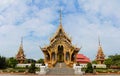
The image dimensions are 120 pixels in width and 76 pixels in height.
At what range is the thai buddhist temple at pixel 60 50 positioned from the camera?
3831cm

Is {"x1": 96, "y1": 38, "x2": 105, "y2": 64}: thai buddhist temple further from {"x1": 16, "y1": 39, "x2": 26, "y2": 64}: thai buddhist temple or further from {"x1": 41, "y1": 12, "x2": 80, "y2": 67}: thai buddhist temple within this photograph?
{"x1": 16, "y1": 39, "x2": 26, "y2": 64}: thai buddhist temple

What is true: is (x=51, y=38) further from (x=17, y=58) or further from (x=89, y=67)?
(x=89, y=67)

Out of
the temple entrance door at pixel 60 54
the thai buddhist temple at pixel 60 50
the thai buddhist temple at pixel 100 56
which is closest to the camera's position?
the thai buddhist temple at pixel 60 50

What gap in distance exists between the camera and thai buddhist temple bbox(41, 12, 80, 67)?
126ft

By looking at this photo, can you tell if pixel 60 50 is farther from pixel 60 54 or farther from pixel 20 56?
pixel 20 56

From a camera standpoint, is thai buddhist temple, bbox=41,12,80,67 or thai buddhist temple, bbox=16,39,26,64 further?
thai buddhist temple, bbox=16,39,26,64

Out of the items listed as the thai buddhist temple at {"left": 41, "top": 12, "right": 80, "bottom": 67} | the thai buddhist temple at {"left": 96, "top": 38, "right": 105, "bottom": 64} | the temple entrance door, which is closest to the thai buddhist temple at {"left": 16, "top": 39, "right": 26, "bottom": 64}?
the thai buddhist temple at {"left": 41, "top": 12, "right": 80, "bottom": 67}

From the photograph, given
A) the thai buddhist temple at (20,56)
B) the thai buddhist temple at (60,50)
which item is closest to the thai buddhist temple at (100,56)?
the thai buddhist temple at (60,50)

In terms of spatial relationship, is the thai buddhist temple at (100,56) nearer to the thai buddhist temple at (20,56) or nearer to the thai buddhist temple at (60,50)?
the thai buddhist temple at (60,50)

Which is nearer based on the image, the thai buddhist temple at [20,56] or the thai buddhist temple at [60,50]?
the thai buddhist temple at [60,50]

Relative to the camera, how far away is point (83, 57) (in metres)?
60.0

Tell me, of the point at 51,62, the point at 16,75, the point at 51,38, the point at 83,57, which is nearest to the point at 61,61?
the point at 51,62

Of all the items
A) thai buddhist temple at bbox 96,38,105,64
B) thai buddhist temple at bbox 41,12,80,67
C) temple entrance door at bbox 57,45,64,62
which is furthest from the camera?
thai buddhist temple at bbox 96,38,105,64

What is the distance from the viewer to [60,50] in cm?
3916
